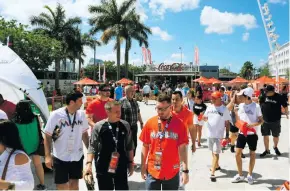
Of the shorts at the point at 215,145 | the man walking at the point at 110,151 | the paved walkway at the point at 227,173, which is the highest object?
the man walking at the point at 110,151

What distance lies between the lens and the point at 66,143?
426cm

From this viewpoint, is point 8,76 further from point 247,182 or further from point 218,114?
point 247,182

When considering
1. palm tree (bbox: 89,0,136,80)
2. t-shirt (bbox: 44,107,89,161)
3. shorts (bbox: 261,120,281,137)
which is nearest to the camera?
t-shirt (bbox: 44,107,89,161)

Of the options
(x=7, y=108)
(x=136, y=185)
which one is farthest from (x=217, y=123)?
(x=7, y=108)

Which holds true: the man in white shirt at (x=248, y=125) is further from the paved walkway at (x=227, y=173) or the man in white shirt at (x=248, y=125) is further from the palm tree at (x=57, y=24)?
the palm tree at (x=57, y=24)

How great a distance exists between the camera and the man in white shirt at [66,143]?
4.23m

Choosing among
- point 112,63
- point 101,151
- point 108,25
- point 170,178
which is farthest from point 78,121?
point 112,63

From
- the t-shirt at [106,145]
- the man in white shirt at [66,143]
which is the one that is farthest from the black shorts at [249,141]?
the man in white shirt at [66,143]

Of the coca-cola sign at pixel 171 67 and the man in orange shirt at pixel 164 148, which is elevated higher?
the coca-cola sign at pixel 171 67

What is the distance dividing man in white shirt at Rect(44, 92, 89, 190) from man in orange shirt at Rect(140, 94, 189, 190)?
3.83 feet

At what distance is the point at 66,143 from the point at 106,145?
0.78 m

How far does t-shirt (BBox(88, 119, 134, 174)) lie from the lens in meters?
3.78

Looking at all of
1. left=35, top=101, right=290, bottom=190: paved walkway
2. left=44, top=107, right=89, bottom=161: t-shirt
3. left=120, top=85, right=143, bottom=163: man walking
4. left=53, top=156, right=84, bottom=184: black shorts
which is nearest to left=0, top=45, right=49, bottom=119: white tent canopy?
left=35, top=101, right=290, bottom=190: paved walkway

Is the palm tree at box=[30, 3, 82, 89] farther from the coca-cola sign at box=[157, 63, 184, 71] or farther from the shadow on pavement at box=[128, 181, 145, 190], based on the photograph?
the shadow on pavement at box=[128, 181, 145, 190]
